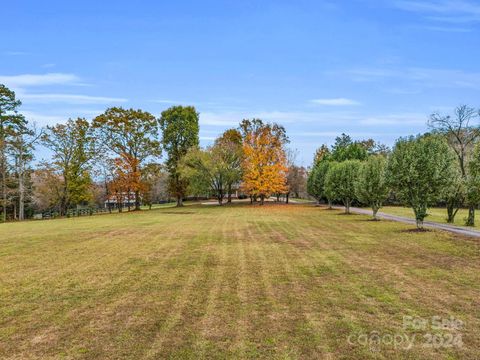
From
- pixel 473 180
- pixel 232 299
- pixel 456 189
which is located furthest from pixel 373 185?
pixel 232 299

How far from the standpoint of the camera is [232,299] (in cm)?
825

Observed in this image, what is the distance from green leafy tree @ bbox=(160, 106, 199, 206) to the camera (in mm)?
58125

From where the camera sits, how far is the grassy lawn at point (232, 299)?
581 centimetres

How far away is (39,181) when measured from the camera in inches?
1767

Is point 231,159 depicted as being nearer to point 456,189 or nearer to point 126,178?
point 126,178

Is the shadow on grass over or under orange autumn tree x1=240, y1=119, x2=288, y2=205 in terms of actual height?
under

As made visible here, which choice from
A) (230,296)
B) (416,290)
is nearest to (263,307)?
(230,296)

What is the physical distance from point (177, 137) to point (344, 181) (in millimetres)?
30991

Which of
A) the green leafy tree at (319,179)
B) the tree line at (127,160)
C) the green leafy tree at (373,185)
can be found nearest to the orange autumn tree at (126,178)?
the tree line at (127,160)

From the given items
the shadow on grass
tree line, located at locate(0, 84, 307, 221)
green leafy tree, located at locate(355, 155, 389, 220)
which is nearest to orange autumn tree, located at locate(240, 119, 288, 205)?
tree line, located at locate(0, 84, 307, 221)

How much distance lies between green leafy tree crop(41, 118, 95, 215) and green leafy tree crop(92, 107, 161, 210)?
76.0 inches

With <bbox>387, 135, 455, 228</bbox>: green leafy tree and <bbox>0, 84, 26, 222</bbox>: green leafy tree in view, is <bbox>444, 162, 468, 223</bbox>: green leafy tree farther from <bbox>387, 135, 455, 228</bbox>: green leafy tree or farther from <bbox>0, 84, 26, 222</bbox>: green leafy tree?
<bbox>0, 84, 26, 222</bbox>: green leafy tree

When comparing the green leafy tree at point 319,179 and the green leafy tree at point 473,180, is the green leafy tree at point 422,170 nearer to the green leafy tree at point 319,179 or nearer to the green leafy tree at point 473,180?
the green leafy tree at point 473,180

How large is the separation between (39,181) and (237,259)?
4083 cm
